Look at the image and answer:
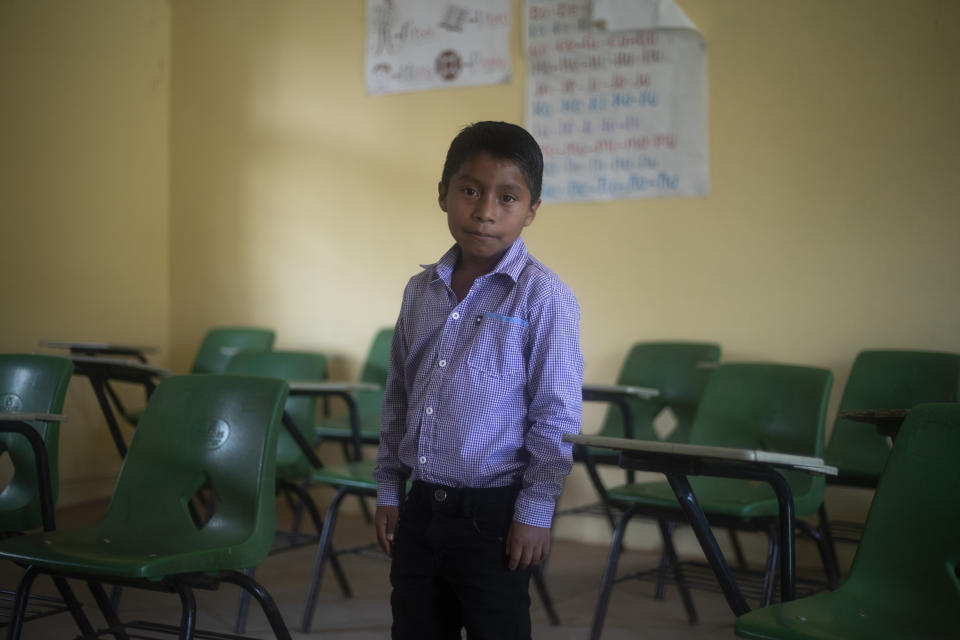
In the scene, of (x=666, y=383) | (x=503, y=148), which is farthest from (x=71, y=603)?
(x=666, y=383)

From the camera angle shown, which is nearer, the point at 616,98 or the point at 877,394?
the point at 877,394

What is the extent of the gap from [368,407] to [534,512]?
255 cm

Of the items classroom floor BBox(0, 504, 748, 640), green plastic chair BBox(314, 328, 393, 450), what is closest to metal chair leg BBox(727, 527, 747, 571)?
classroom floor BBox(0, 504, 748, 640)

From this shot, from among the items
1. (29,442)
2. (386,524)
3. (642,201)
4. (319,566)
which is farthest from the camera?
(642,201)

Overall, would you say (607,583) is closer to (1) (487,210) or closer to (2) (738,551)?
(2) (738,551)

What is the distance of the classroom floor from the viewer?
2682 millimetres

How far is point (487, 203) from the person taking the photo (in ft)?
4.81

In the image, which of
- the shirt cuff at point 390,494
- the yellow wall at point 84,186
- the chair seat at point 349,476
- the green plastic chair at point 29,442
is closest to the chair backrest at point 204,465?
the green plastic chair at point 29,442

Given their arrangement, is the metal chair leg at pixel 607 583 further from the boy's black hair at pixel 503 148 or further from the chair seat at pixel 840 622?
the boy's black hair at pixel 503 148

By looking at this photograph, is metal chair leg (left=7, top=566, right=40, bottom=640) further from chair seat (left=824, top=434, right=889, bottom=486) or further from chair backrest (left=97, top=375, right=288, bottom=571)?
chair seat (left=824, top=434, right=889, bottom=486)

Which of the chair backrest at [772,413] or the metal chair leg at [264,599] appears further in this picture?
the chair backrest at [772,413]

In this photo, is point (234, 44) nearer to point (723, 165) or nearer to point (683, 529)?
point (723, 165)

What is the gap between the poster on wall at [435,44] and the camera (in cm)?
407

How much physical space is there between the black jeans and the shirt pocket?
0.61 feet
